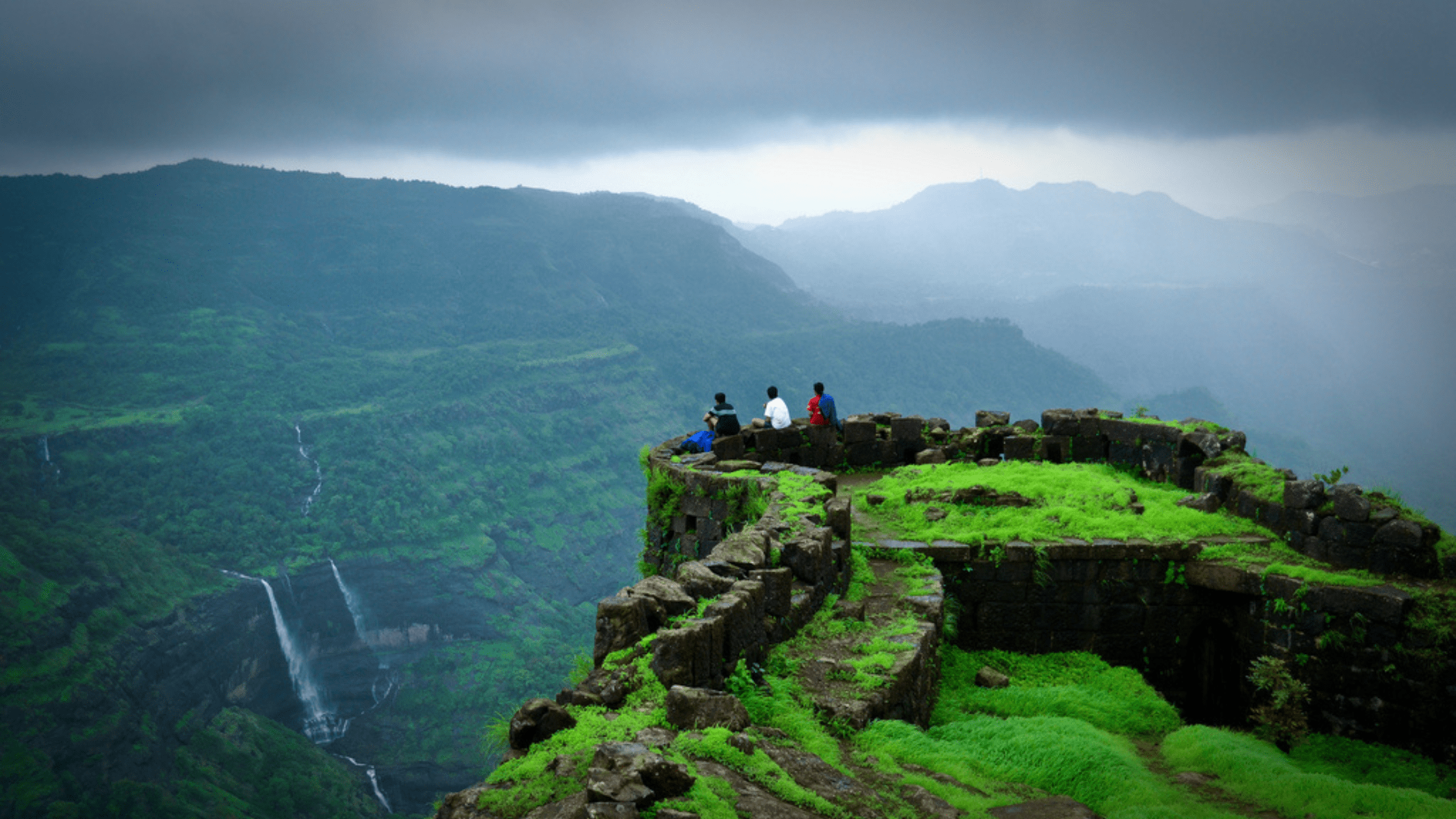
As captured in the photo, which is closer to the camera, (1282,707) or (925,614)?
(925,614)

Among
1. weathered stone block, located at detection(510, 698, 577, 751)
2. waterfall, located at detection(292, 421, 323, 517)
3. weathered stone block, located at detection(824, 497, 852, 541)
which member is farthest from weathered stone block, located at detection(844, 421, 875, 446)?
waterfall, located at detection(292, 421, 323, 517)

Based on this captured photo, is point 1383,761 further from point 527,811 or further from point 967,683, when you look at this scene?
point 527,811

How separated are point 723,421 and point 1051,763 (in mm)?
11378

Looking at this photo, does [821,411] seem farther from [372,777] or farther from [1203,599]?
[372,777]

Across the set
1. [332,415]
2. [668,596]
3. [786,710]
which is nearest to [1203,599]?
[786,710]

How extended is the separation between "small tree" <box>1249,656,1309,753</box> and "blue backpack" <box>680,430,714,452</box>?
976cm

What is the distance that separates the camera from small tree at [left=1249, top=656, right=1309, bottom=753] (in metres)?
10.9

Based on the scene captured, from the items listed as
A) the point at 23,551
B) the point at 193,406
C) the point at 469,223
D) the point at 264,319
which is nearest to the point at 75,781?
the point at 23,551

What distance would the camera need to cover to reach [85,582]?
3056 inches

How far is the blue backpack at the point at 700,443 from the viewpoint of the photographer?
18.1 metres

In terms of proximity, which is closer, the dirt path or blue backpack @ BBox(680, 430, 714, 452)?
the dirt path

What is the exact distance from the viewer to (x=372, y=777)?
6912 centimetres

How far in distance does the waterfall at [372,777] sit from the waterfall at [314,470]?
35656 millimetres

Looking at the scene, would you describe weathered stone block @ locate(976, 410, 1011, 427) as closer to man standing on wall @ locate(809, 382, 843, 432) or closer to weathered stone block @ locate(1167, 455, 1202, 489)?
man standing on wall @ locate(809, 382, 843, 432)
